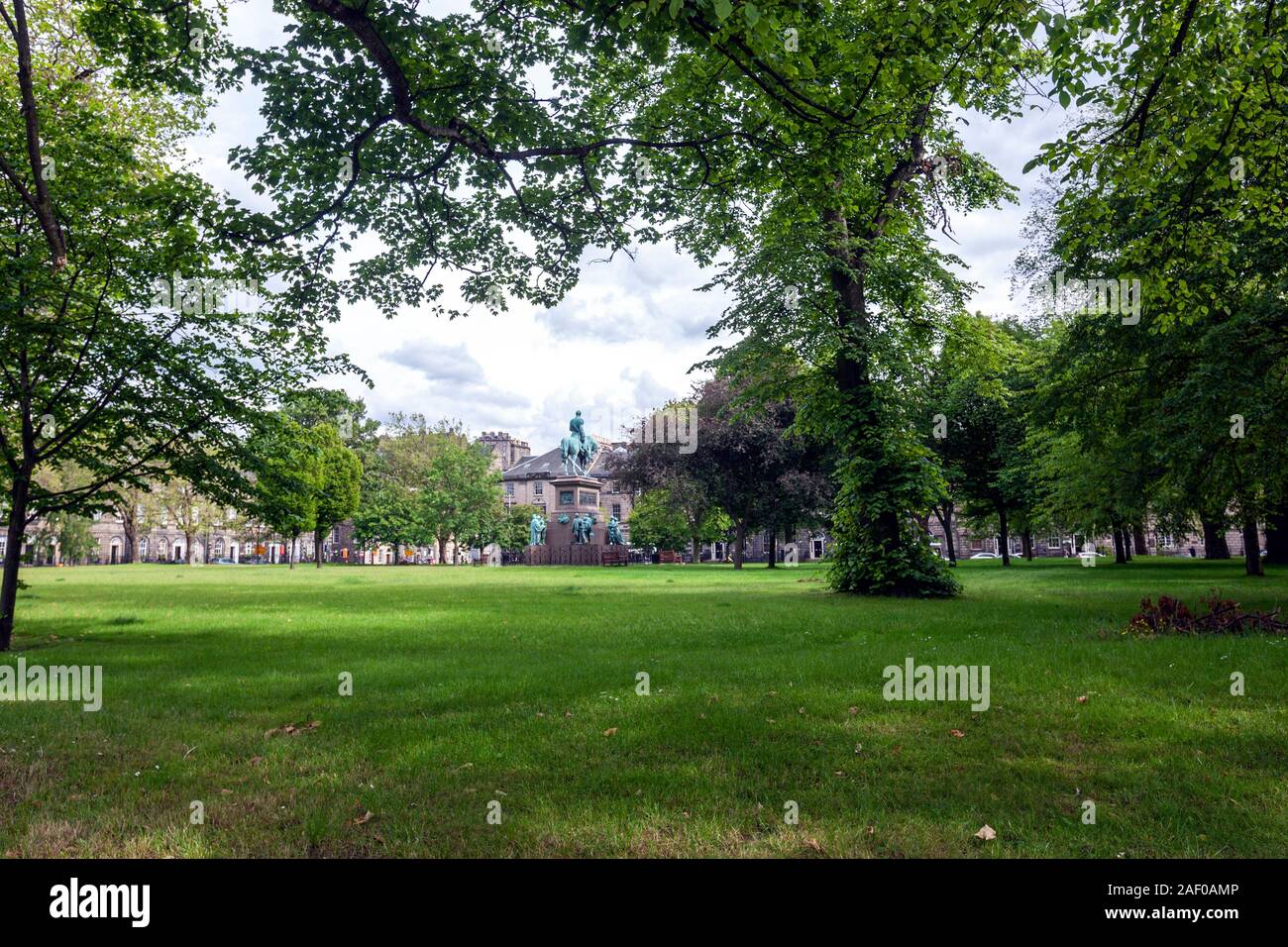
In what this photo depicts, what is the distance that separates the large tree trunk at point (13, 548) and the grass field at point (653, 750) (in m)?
0.91

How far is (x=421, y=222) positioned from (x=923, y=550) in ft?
52.1

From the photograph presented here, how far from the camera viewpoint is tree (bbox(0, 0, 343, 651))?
34.3ft

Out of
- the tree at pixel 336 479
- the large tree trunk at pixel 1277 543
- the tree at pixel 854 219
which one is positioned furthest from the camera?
the tree at pixel 336 479

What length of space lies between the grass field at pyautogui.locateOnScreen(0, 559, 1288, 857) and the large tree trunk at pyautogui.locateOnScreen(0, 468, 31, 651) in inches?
35.8

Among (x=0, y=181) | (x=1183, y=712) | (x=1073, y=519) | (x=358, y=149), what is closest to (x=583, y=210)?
(x=358, y=149)

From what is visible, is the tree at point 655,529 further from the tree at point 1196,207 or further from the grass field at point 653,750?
the grass field at point 653,750

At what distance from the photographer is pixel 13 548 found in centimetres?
1181

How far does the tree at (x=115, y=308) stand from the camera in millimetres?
10445

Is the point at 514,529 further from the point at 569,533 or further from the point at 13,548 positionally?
the point at 13,548

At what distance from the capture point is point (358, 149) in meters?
10.1

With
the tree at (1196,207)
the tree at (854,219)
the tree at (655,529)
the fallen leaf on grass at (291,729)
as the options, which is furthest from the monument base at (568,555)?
the fallen leaf on grass at (291,729)

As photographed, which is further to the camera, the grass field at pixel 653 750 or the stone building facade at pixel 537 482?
the stone building facade at pixel 537 482

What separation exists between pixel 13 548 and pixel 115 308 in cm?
409

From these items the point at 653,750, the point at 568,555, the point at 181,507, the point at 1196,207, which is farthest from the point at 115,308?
the point at 181,507
